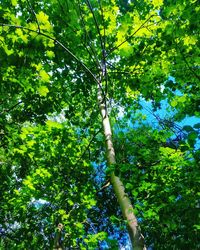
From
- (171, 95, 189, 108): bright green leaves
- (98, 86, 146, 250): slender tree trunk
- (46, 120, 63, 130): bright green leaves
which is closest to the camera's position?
(98, 86, 146, 250): slender tree trunk

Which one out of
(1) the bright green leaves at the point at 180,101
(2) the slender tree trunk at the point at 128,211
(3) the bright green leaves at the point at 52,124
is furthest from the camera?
(3) the bright green leaves at the point at 52,124

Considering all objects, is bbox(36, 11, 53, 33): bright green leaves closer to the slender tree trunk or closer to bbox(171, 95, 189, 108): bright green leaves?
the slender tree trunk

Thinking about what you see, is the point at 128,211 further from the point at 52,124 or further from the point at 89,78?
the point at 89,78

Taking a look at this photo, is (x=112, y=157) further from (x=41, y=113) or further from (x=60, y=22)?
(x=60, y=22)

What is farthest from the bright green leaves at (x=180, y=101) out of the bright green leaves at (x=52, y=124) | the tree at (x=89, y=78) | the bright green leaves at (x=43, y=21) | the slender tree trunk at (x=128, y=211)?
the bright green leaves at (x=52, y=124)

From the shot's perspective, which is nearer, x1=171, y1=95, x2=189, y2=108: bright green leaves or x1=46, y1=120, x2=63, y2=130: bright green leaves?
x1=171, y1=95, x2=189, y2=108: bright green leaves

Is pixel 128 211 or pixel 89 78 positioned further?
pixel 89 78

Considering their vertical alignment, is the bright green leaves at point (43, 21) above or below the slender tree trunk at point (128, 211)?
above

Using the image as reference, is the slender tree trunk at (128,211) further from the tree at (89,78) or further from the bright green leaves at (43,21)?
the bright green leaves at (43,21)

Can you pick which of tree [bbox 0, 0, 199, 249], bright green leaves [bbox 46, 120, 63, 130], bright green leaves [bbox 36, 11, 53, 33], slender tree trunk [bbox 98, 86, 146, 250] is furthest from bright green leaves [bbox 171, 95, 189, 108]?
bright green leaves [bbox 46, 120, 63, 130]

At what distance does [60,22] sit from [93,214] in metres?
11.9

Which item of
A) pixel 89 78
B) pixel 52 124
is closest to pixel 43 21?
pixel 89 78

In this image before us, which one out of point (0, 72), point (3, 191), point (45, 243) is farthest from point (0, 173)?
point (0, 72)

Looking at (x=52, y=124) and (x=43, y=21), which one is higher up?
(x=52, y=124)
